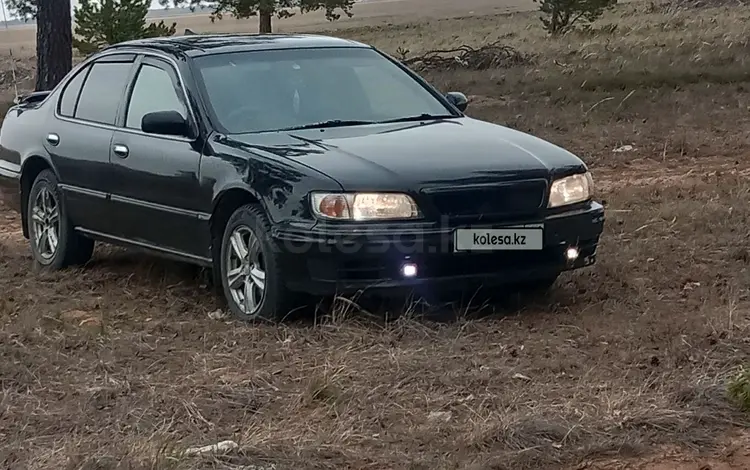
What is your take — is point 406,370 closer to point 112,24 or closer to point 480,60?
point 480,60

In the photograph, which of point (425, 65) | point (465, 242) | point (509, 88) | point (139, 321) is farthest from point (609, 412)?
point (425, 65)

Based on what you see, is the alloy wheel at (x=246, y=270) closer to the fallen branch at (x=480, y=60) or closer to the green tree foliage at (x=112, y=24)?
the fallen branch at (x=480, y=60)

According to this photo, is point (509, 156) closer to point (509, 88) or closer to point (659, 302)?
point (659, 302)

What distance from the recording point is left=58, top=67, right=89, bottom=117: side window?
771 centimetres

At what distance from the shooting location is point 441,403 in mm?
4551

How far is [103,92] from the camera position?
747cm

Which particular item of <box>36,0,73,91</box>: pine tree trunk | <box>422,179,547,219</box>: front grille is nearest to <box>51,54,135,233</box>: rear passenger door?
<box>422,179,547,219</box>: front grille

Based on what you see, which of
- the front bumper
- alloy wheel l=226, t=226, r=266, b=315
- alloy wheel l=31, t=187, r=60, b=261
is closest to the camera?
the front bumper

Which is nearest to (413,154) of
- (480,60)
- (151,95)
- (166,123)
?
(166,123)

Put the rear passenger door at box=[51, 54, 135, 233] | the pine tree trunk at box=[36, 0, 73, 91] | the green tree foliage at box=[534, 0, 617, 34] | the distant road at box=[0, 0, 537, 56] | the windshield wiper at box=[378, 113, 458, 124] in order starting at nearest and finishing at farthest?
1. the windshield wiper at box=[378, 113, 458, 124]
2. the rear passenger door at box=[51, 54, 135, 233]
3. the pine tree trunk at box=[36, 0, 73, 91]
4. the green tree foliage at box=[534, 0, 617, 34]
5. the distant road at box=[0, 0, 537, 56]

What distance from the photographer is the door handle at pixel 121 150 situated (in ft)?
22.6

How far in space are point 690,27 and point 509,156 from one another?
1946 centimetres

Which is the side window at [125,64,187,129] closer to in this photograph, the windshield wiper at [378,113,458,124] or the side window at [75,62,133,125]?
the side window at [75,62,133,125]

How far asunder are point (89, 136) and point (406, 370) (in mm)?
3181
